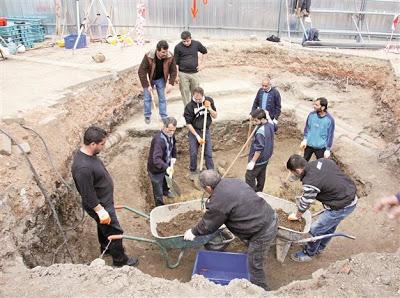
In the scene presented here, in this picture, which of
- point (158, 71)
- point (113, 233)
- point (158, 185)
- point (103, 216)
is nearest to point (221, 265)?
point (113, 233)

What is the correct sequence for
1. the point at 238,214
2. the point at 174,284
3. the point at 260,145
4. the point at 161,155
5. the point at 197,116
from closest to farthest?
1. the point at 174,284
2. the point at 238,214
3. the point at 161,155
4. the point at 260,145
5. the point at 197,116

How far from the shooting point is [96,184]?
461 cm

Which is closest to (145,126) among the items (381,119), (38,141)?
(38,141)

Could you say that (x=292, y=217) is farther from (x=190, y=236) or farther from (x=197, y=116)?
(x=197, y=116)

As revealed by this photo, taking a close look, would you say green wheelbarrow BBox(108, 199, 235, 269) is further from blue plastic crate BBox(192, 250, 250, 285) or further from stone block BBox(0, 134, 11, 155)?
stone block BBox(0, 134, 11, 155)

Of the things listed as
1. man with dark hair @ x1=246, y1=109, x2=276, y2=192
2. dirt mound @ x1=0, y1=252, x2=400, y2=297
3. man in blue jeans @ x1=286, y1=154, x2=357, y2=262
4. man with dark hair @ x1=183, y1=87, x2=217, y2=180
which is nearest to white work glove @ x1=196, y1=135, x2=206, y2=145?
man with dark hair @ x1=183, y1=87, x2=217, y2=180

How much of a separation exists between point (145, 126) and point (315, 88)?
581cm

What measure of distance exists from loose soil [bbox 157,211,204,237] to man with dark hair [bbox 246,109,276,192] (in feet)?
4.28

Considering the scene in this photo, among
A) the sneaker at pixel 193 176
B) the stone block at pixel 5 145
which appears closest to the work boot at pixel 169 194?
the sneaker at pixel 193 176

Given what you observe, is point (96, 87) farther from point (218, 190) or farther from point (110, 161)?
point (218, 190)

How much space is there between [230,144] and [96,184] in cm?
504

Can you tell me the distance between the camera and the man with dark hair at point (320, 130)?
6.56 m

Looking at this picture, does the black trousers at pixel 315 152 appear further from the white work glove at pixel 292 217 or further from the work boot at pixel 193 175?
the work boot at pixel 193 175

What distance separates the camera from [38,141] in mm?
5824
